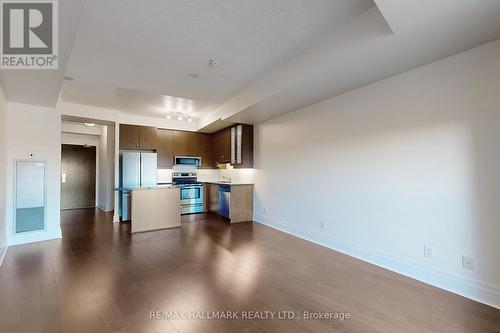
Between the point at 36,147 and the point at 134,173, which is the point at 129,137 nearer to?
the point at 134,173

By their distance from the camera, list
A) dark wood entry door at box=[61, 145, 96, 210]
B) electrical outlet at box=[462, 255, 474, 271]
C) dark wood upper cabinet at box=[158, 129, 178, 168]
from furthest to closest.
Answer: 1. dark wood entry door at box=[61, 145, 96, 210]
2. dark wood upper cabinet at box=[158, 129, 178, 168]
3. electrical outlet at box=[462, 255, 474, 271]

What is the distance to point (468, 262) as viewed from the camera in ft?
7.54

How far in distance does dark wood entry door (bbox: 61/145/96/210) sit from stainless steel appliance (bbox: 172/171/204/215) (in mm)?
3284

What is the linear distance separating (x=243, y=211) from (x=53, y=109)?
430 centimetres

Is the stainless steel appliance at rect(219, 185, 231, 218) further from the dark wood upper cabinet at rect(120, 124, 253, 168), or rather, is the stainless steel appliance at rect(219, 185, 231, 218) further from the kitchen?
the dark wood upper cabinet at rect(120, 124, 253, 168)

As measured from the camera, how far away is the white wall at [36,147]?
383 centimetres

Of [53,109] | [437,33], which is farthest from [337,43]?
[53,109]

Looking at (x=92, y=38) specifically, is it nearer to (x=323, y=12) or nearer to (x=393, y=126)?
(x=323, y=12)

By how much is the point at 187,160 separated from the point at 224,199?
6.23 ft

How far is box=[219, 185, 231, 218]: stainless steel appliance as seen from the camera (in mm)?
5469

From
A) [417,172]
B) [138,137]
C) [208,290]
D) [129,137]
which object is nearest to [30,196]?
[129,137]

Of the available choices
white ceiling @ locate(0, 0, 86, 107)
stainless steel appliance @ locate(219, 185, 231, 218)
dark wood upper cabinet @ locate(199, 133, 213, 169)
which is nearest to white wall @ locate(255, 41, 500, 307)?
stainless steel appliance @ locate(219, 185, 231, 218)

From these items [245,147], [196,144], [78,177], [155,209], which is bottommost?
[155,209]

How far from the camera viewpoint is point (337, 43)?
249cm
